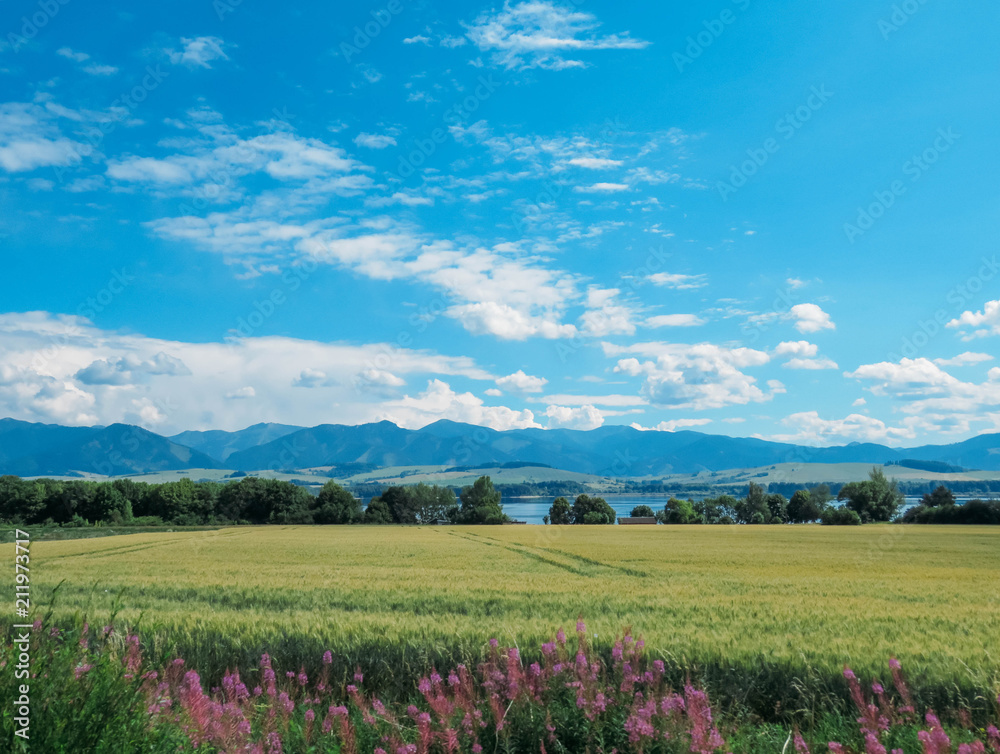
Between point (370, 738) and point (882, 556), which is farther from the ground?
point (370, 738)

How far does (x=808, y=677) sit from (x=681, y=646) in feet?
5.06

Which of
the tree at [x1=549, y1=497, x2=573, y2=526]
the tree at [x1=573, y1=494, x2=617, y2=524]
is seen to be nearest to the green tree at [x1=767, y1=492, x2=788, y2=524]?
the tree at [x1=573, y1=494, x2=617, y2=524]

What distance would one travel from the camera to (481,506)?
422 ft

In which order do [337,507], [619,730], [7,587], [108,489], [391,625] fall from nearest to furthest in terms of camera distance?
1. [619,730]
2. [391,625]
3. [7,587]
4. [108,489]
5. [337,507]

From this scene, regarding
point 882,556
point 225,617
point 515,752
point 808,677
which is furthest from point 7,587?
point 882,556

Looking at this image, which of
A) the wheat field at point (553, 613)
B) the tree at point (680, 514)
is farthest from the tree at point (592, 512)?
the wheat field at point (553, 613)

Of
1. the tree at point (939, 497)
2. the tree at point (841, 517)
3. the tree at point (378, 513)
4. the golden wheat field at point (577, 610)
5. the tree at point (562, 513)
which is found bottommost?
the tree at point (562, 513)

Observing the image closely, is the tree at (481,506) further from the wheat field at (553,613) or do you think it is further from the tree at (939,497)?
the wheat field at (553,613)

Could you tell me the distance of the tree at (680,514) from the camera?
464ft

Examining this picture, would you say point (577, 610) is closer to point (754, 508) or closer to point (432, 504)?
point (432, 504)

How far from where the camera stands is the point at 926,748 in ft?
14.7

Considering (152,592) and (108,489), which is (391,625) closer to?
(152,592)

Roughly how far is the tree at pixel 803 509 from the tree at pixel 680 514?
21005 mm

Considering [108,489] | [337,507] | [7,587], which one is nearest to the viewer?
[7,587]
